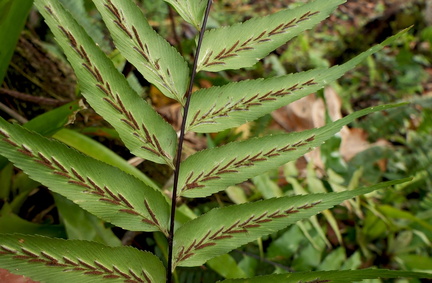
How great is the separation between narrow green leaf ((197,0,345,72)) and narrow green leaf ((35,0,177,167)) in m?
0.10

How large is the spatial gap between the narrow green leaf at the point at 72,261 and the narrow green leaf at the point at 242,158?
0.33ft

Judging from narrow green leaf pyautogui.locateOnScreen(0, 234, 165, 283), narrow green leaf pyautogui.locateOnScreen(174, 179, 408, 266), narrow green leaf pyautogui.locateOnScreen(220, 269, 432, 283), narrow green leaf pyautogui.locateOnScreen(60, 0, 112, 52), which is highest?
narrow green leaf pyautogui.locateOnScreen(60, 0, 112, 52)

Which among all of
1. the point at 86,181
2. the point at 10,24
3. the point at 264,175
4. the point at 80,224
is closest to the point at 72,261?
the point at 86,181

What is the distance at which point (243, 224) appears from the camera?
1.55 feet

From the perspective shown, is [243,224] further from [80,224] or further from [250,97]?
[80,224]

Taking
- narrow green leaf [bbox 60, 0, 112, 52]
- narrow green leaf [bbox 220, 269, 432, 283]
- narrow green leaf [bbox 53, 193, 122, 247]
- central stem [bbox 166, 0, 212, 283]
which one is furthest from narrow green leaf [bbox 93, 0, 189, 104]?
narrow green leaf [bbox 60, 0, 112, 52]

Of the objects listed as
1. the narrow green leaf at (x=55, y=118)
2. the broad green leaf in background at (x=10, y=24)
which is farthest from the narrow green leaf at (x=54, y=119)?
the broad green leaf in background at (x=10, y=24)

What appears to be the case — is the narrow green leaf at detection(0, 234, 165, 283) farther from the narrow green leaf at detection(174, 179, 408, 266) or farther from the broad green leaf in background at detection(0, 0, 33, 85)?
the broad green leaf in background at detection(0, 0, 33, 85)

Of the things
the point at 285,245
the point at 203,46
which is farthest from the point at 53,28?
the point at 285,245

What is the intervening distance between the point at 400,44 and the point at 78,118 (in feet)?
9.15

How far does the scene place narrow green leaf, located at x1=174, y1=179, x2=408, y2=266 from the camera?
47cm

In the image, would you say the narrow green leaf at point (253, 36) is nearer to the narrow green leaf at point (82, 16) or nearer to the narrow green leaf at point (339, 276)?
the narrow green leaf at point (339, 276)

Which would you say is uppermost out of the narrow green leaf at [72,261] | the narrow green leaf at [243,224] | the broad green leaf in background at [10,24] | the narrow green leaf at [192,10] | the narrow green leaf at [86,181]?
the broad green leaf in background at [10,24]

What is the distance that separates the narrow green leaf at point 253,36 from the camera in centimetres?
50
